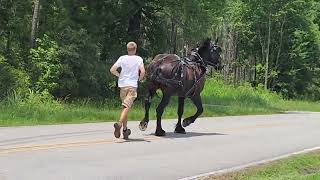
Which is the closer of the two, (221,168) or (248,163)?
(221,168)

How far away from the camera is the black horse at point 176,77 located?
601 inches

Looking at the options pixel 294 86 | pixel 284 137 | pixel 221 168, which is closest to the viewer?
pixel 221 168

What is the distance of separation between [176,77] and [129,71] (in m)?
2.03

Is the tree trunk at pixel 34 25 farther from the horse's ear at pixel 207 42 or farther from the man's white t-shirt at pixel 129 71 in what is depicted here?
the man's white t-shirt at pixel 129 71

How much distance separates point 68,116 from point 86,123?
137 centimetres

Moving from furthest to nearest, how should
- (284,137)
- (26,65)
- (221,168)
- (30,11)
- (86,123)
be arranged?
(30,11)
(26,65)
(86,123)
(284,137)
(221,168)

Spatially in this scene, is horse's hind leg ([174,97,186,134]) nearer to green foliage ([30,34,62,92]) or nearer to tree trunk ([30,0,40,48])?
green foliage ([30,34,62,92])

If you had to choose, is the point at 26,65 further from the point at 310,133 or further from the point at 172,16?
the point at 310,133

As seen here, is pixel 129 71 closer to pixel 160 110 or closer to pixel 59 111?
pixel 160 110

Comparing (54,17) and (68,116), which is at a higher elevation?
(54,17)

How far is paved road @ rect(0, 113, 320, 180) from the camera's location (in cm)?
978

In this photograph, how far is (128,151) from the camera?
12.3m

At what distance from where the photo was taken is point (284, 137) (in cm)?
1772

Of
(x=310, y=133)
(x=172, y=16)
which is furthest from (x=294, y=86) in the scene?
(x=310, y=133)
